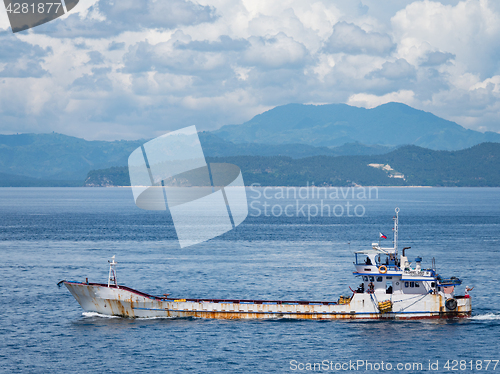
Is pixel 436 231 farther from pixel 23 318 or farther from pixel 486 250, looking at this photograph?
pixel 23 318

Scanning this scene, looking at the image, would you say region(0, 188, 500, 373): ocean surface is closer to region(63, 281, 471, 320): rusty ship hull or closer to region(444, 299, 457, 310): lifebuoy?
region(63, 281, 471, 320): rusty ship hull

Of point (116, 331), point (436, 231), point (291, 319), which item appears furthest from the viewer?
point (436, 231)

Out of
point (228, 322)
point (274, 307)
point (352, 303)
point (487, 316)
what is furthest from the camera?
point (487, 316)

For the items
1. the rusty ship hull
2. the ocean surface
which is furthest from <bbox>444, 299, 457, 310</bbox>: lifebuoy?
the ocean surface

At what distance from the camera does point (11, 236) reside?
137250 mm

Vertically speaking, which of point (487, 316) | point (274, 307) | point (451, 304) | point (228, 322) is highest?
point (274, 307)

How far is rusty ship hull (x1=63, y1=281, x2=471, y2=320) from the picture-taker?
193 feet

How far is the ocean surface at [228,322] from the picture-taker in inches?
1903

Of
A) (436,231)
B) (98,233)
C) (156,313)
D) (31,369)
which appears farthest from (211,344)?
(436,231)

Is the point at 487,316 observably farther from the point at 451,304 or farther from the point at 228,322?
the point at 228,322

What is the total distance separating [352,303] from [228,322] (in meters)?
12.8

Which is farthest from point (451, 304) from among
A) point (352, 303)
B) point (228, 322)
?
point (228, 322)

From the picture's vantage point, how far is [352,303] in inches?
2323

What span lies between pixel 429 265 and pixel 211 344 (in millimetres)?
49999
